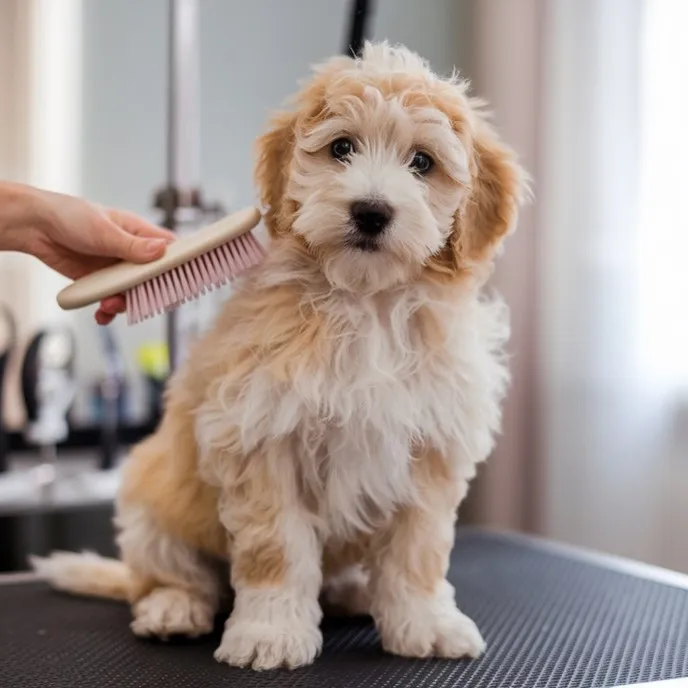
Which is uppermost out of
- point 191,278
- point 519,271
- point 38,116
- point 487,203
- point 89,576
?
point 38,116

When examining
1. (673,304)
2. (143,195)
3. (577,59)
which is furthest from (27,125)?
(673,304)

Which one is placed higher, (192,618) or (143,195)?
(143,195)

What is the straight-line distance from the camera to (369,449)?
1.15 meters

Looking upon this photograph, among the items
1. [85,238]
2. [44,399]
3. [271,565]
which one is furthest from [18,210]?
[44,399]

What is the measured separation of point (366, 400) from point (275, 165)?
1.04 ft

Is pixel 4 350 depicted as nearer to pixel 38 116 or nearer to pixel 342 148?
pixel 38 116

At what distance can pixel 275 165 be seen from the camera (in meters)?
1.22

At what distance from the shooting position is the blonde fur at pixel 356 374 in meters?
1.12

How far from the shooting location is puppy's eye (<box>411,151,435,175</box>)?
1.15m

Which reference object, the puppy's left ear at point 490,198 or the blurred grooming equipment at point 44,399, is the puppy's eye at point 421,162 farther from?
the blurred grooming equipment at point 44,399

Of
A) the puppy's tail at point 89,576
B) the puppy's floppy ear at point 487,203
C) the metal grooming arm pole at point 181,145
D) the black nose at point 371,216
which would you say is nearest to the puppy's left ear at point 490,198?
the puppy's floppy ear at point 487,203

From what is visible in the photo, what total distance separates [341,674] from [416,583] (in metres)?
0.15

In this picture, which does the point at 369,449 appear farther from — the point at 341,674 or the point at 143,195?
the point at 143,195

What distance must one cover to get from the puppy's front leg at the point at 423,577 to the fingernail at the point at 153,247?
0.41m
